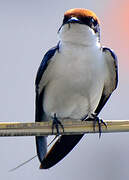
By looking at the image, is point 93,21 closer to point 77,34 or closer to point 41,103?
point 77,34

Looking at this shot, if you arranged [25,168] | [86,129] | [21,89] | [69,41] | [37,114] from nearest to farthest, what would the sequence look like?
1. [86,129]
2. [69,41]
3. [37,114]
4. [21,89]
5. [25,168]

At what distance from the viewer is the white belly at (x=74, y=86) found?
1.51m

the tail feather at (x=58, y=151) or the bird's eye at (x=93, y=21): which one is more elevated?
the bird's eye at (x=93, y=21)

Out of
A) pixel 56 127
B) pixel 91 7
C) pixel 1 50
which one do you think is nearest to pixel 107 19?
pixel 91 7

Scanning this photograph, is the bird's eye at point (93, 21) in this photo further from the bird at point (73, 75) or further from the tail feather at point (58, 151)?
the tail feather at point (58, 151)

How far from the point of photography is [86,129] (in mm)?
1126

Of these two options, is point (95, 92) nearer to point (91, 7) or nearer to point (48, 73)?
point (48, 73)

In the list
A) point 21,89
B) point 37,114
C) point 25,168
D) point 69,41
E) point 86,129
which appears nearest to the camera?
point 86,129

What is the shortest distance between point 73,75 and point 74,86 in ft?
0.10

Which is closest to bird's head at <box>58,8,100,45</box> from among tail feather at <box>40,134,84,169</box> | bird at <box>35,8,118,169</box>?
bird at <box>35,8,118,169</box>

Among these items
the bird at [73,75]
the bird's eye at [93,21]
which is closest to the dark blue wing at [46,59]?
the bird at [73,75]

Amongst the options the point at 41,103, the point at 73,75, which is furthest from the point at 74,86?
the point at 41,103

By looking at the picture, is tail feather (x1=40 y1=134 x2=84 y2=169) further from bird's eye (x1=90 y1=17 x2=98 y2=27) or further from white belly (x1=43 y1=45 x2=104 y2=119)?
bird's eye (x1=90 y1=17 x2=98 y2=27)

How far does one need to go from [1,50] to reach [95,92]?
0.81m
